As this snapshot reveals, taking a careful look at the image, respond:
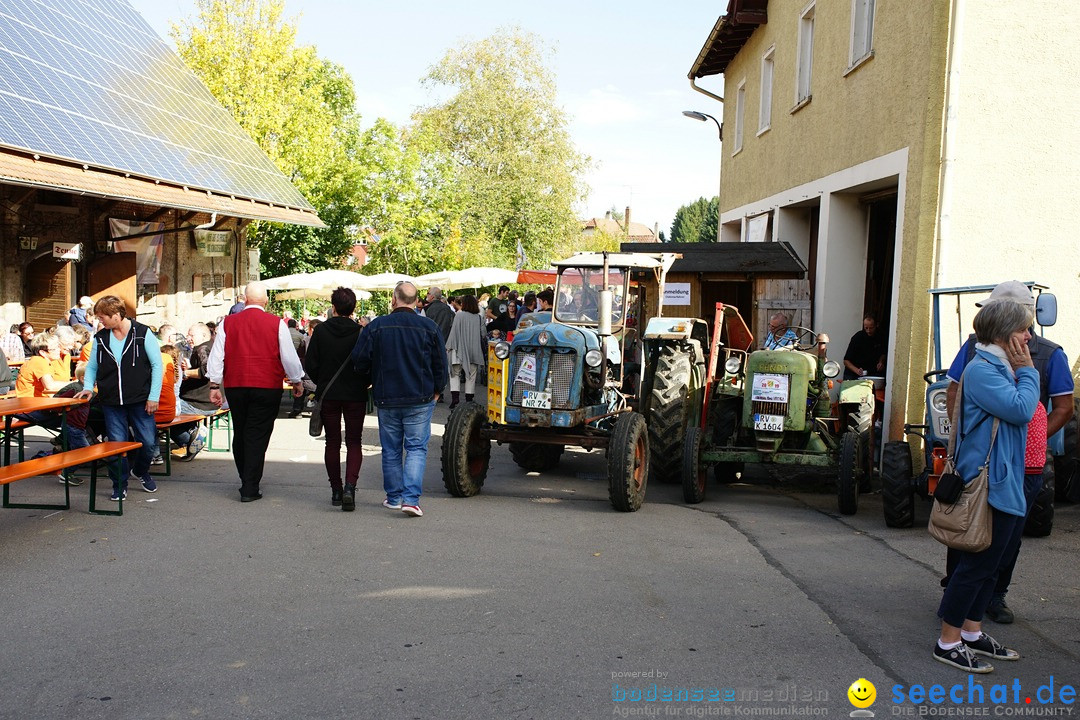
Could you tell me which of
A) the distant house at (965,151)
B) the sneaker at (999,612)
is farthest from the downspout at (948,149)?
the sneaker at (999,612)

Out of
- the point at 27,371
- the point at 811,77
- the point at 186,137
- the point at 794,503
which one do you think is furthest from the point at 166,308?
the point at 794,503

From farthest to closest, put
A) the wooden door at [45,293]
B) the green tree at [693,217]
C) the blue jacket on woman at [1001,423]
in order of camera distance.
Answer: the green tree at [693,217]
the wooden door at [45,293]
the blue jacket on woman at [1001,423]

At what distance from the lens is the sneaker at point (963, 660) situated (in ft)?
15.4

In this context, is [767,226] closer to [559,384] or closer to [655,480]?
[655,480]

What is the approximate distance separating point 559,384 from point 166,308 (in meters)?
13.9

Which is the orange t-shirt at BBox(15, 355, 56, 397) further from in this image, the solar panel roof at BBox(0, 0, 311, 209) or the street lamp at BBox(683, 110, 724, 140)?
the street lamp at BBox(683, 110, 724, 140)

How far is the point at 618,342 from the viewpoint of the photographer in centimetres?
1023

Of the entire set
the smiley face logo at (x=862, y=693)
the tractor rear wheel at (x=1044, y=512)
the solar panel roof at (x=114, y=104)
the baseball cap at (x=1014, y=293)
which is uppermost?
the solar panel roof at (x=114, y=104)

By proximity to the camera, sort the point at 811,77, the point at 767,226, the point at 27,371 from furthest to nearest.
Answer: the point at 767,226, the point at 811,77, the point at 27,371

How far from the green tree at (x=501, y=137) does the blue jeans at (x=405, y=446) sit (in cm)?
4051

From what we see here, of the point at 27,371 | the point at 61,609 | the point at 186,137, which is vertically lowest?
the point at 61,609

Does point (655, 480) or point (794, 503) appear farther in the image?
point (655, 480)

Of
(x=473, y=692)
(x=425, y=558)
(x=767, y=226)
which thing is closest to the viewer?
(x=473, y=692)

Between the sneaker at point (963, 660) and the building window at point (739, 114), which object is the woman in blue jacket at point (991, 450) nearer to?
the sneaker at point (963, 660)
